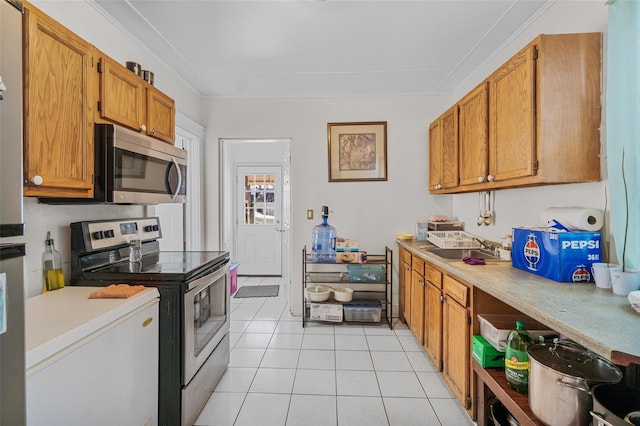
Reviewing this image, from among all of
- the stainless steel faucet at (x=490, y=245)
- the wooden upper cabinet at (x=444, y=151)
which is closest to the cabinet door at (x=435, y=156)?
the wooden upper cabinet at (x=444, y=151)

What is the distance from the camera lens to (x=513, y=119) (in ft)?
5.93

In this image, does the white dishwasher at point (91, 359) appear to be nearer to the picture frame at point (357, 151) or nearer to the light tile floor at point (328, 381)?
the light tile floor at point (328, 381)

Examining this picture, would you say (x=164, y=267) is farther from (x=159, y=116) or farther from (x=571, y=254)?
(x=571, y=254)

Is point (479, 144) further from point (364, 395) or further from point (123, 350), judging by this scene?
point (123, 350)

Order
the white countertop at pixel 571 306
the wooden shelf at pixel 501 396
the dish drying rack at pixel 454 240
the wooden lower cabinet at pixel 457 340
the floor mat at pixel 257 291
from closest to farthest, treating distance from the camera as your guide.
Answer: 1. the white countertop at pixel 571 306
2. the wooden shelf at pixel 501 396
3. the wooden lower cabinet at pixel 457 340
4. the dish drying rack at pixel 454 240
5. the floor mat at pixel 257 291

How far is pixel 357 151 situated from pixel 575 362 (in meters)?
2.66

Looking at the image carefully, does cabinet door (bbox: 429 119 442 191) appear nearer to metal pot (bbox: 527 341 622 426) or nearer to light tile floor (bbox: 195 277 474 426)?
light tile floor (bbox: 195 277 474 426)

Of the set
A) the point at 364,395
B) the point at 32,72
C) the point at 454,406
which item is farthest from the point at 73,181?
the point at 454,406

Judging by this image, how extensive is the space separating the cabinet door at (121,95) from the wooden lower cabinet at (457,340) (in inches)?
86.7

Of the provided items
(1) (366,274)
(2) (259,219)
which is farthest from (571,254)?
(2) (259,219)

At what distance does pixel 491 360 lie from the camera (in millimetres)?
1556

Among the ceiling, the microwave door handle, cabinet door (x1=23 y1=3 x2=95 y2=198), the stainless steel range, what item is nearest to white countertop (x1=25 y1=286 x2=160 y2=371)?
the stainless steel range

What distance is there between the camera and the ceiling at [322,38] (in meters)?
1.96

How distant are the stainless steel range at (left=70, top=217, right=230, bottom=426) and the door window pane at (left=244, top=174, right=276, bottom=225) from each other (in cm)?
310
